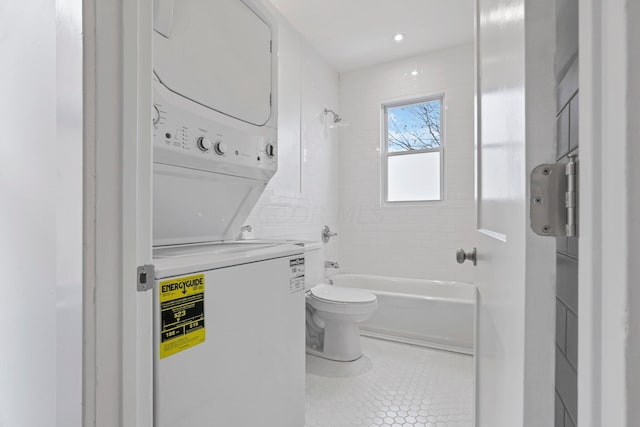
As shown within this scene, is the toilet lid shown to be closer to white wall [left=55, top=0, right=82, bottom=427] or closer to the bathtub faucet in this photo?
the bathtub faucet

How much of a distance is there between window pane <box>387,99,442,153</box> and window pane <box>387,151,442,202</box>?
11 cm

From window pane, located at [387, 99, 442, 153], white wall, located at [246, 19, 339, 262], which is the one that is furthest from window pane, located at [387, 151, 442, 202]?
white wall, located at [246, 19, 339, 262]

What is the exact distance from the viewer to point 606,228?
0.99 feet

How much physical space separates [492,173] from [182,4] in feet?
3.83

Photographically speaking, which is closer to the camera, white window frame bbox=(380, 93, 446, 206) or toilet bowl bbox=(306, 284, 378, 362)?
toilet bowl bbox=(306, 284, 378, 362)

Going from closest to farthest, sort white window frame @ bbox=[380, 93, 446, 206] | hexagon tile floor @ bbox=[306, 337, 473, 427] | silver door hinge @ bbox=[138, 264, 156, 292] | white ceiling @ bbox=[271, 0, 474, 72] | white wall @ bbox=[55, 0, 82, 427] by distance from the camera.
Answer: white wall @ bbox=[55, 0, 82, 427] < silver door hinge @ bbox=[138, 264, 156, 292] < hexagon tile floor @ bbox=[306, 337, 473, 427] < white ceiling @ bbox=[271, 0, 474, 72] < white window frame @ bbox=[380, 93, 446, 206]

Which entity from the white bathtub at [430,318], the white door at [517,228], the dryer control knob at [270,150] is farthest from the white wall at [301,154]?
the white door at [517,228]

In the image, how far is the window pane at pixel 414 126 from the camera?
3357 mm

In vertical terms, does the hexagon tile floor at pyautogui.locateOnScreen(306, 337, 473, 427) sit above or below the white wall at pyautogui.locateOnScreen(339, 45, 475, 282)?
below

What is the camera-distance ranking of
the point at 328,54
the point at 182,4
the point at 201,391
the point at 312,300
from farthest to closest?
1. the point at 328,54
2. the point at 312,300
3. the point at 182,4
4. the point at 201,391

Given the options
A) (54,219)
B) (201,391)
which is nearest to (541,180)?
(54,219)

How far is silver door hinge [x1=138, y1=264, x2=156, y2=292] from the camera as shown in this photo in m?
0.74

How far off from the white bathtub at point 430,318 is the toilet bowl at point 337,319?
431mm

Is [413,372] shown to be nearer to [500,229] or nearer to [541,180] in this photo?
[500,229]
